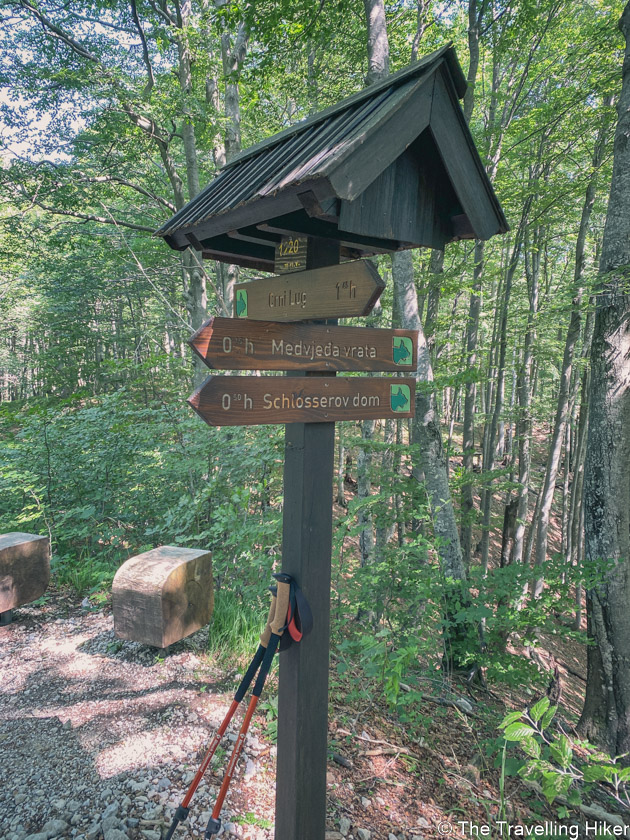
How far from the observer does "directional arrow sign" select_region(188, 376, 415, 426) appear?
1.56m

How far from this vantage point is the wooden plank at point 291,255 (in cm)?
200

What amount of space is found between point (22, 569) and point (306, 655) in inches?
145

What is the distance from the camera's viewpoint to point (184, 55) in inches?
316

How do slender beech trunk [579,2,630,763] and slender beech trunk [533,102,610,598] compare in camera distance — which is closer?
slender beech trunk [579,2,630,763]

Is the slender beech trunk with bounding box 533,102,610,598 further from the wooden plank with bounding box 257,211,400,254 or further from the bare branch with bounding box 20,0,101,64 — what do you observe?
the bare branch with bounding box 20,0,101,64

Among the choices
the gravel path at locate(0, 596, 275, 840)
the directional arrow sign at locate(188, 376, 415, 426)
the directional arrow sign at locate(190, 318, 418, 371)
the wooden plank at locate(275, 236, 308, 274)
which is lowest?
the gravel path at locate(0, 596, 275, 840)

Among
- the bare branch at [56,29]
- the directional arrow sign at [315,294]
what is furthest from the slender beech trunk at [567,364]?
the bare branch at [56,29]

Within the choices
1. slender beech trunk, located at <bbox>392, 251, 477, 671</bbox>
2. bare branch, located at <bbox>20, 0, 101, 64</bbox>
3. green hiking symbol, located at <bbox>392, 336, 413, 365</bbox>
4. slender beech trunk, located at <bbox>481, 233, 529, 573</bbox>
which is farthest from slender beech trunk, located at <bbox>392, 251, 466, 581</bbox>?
bare branch, located at <bbox>20, 0, 101, 64</bbox>

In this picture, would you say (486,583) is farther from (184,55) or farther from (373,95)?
(184,55)

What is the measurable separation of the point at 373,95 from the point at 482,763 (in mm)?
3968

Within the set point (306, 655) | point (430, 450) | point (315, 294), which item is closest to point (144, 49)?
point (430, 450)

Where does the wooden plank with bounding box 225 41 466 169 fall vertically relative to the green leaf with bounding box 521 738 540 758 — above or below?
above

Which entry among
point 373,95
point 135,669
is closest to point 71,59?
point 373,95

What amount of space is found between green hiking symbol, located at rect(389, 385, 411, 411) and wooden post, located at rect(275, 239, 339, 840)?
0.35 meters
